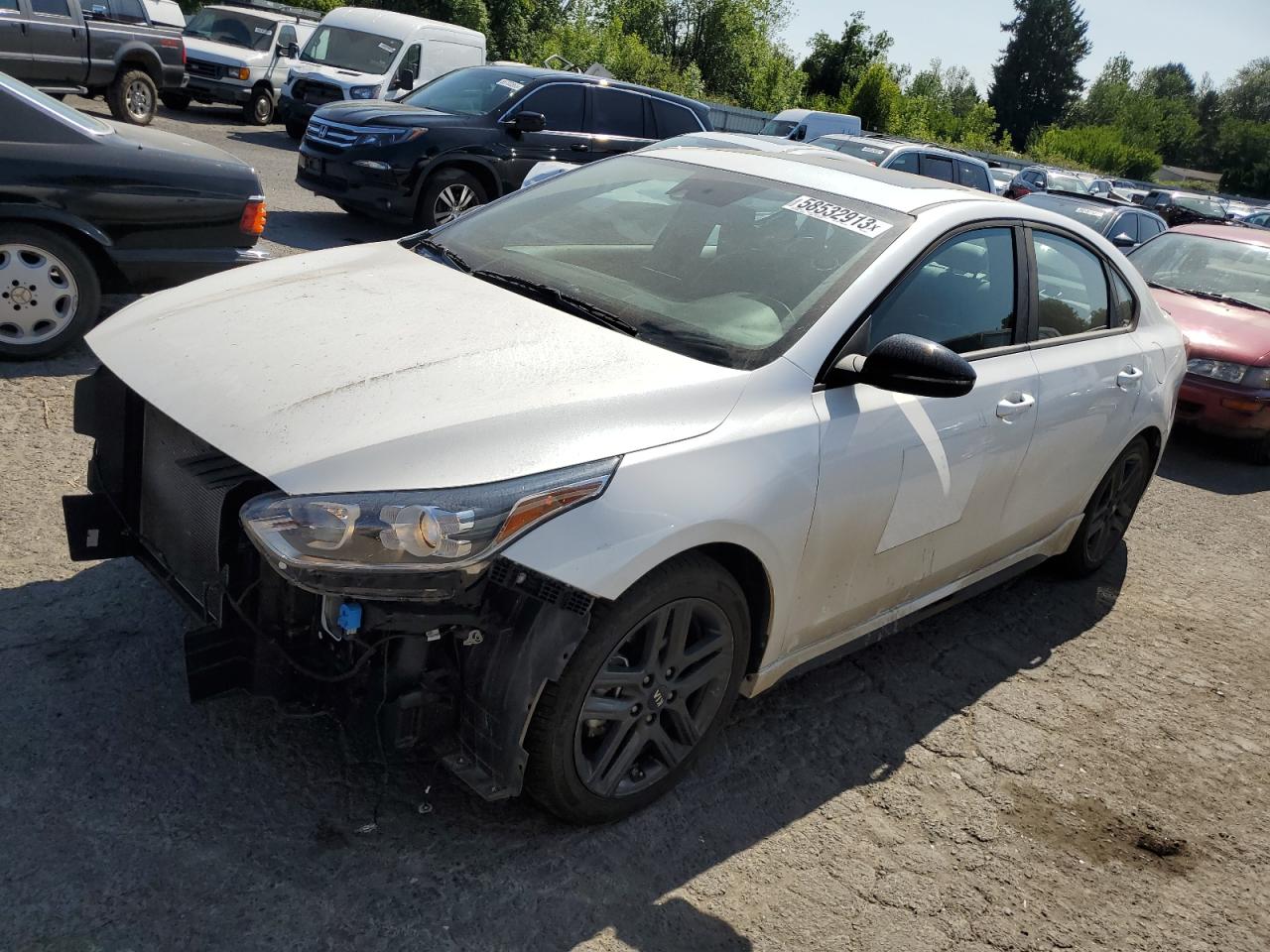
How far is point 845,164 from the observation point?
433cm

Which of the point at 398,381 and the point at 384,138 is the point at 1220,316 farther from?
the point at 398,381

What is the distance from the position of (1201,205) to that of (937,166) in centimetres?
1572

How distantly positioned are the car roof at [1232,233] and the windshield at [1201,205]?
66.6 ft

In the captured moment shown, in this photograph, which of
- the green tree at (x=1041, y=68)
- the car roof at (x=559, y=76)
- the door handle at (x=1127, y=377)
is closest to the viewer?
the door handle at (x=1127, y=377)

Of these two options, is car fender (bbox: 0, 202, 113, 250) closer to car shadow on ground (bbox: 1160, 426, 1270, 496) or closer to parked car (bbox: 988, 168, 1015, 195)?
car shadow on ground (bbox: 1160, 426, 1270, 496)

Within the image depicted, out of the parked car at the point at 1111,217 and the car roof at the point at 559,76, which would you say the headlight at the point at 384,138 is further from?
the parked car at the point at 1111,217

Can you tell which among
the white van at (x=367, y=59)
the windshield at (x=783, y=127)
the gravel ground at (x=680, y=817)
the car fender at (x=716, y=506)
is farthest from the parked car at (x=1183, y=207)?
the car fender at (x=716, y=506)

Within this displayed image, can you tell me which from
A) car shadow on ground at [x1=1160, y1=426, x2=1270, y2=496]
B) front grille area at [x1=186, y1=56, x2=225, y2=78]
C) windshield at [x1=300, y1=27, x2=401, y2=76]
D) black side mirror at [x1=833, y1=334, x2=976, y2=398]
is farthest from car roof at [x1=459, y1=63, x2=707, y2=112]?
black side mirror at [x1=833, y1=334, x2=976, y2=398]

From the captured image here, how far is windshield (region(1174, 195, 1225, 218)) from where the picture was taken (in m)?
28.6

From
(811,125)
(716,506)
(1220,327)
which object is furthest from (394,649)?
(811,125)

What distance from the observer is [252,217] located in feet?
20.6

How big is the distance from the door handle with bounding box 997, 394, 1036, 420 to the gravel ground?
1101 millimetres

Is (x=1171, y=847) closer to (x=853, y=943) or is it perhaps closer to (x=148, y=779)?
(x=853, y=943)

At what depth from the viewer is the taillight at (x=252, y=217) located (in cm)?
624
